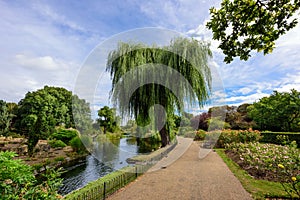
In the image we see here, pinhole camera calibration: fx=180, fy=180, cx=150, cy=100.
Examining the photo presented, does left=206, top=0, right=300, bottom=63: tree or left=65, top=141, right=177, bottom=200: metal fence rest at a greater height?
left=206, top=0, right=300, bottom=63: tree

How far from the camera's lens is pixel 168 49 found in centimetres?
1020

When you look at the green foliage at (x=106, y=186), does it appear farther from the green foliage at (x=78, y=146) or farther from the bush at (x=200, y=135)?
the bush at (x=200, y=135)

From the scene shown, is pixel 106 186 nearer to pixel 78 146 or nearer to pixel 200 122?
pixel 78 146

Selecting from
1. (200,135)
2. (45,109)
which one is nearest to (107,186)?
(200,135)

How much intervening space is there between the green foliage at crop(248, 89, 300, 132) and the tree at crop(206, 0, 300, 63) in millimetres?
21717

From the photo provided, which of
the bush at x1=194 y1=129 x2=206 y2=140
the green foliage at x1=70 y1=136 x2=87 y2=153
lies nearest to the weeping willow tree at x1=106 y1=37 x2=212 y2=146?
the green foliage at x1=70 y1=136 x2=87 y2=153

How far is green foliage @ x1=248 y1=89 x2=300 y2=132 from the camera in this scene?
818 inches

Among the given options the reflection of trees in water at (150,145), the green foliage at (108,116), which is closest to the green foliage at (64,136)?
the green foliage at (108,116)

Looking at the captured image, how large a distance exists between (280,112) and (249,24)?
2233cm

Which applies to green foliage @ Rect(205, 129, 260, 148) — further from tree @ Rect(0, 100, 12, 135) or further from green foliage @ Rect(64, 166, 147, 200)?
tree @ Rect(0, 100, 12, 135)

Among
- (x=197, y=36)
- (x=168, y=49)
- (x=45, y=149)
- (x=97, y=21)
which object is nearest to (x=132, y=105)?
(x=168, y=49)

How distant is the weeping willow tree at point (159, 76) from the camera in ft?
31.8

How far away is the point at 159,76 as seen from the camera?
31.9 ft

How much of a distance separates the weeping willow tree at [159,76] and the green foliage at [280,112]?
1674 cm
